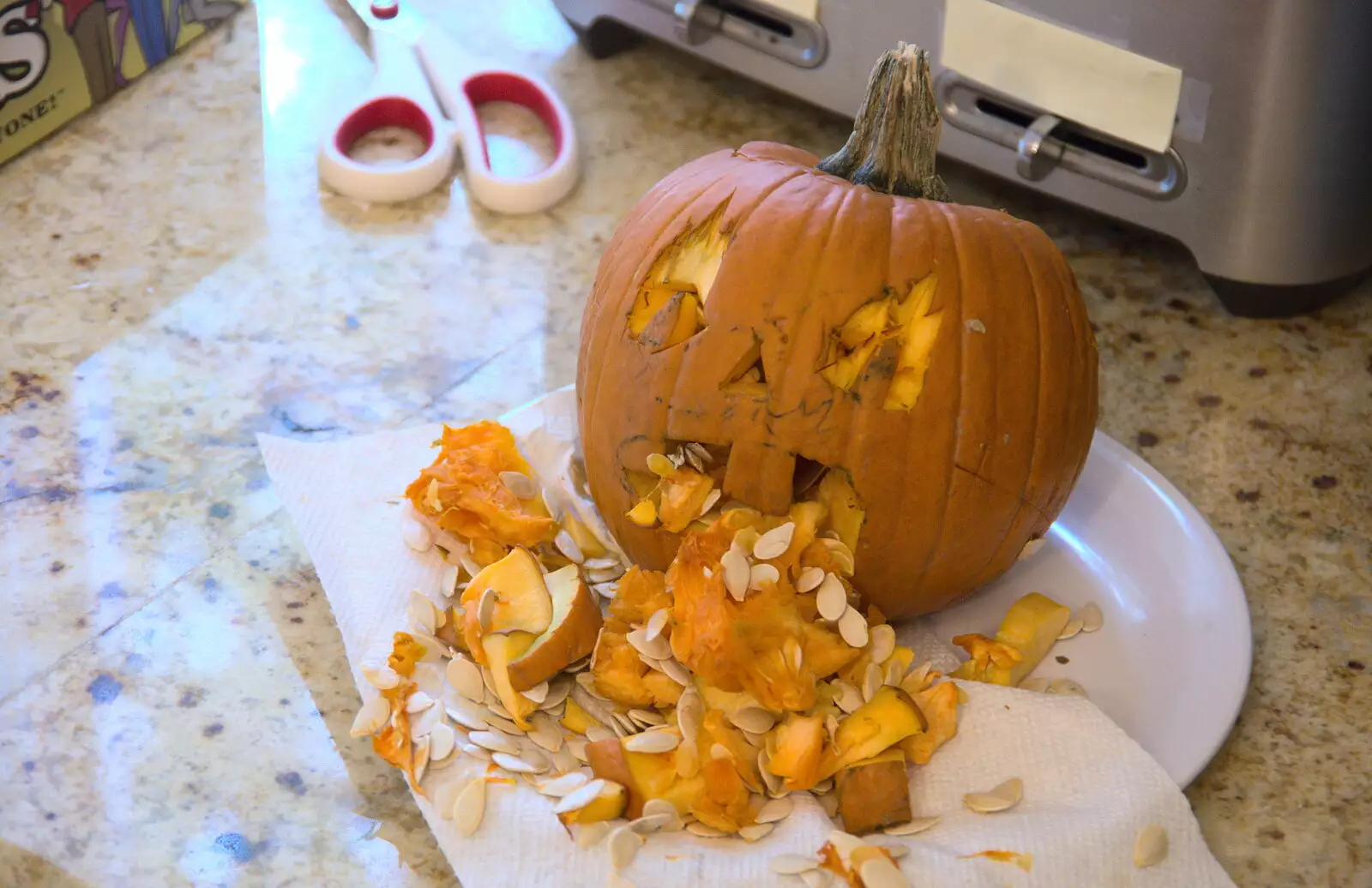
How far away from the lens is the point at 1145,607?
669mm

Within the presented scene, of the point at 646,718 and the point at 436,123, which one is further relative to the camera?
the point at 436,123

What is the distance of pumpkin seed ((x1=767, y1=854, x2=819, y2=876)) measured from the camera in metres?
0.52

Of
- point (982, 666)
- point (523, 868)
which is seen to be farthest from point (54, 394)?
point (982, 666)

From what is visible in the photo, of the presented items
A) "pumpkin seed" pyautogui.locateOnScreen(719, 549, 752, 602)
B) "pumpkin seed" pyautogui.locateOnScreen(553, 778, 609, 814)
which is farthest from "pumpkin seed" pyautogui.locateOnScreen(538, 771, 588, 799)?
"pumpkin seed" pyautogui.locateOnScreen(719, 549, 752, 602)

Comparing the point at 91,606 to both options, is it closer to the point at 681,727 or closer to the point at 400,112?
the point at 681,727

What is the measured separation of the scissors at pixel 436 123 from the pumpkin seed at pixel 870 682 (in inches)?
21.1

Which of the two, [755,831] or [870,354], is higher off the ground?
[870,354]

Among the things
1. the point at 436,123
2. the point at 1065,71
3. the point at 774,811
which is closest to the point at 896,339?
the point at 774,811

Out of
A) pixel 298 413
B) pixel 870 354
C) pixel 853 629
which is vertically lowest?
pixel 298 413

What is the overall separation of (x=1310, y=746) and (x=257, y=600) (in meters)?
0.56

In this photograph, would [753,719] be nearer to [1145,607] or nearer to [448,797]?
[448,797]

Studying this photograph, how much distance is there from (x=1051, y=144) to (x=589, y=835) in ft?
1.79

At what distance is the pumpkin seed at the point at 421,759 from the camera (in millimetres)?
548

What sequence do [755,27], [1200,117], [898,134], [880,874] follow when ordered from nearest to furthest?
[880,874]
[898,134]
[1200,117]
[755,27]
